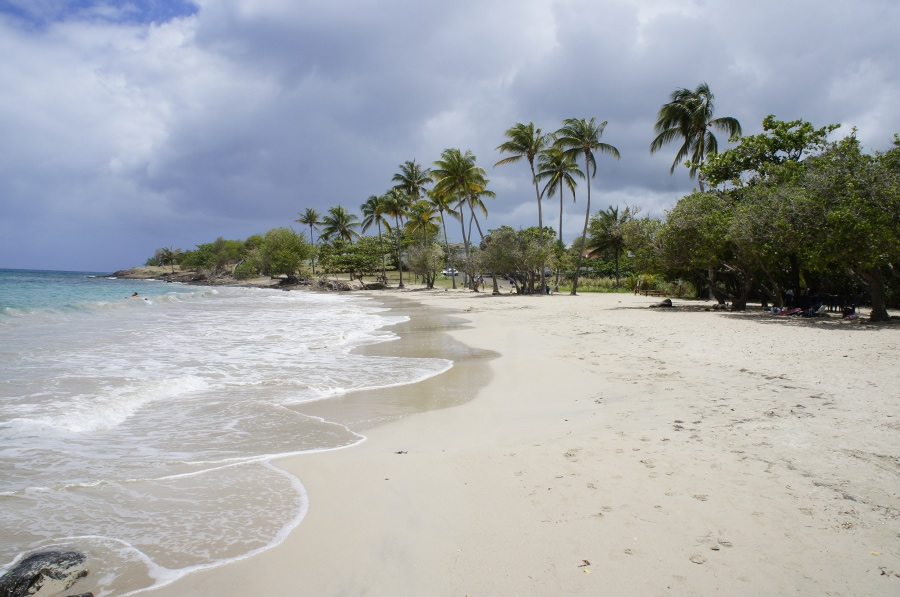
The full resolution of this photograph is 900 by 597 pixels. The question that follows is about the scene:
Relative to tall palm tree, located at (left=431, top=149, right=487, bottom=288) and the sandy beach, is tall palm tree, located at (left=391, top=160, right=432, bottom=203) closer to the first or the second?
tall palm tree, located at (left=431, top=149, right=487, bottom=288)

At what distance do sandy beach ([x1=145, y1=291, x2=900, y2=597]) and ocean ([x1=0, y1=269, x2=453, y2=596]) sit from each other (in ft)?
1.15

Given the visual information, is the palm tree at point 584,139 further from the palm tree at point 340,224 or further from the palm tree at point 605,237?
the palm tree at point 340,224

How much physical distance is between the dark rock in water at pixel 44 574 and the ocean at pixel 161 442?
0.38 feet

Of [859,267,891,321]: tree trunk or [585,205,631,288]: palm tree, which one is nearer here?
[859,267,891,321]: tree trunk

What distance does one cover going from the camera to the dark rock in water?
2.49m

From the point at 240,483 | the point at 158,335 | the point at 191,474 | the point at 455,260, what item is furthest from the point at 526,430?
the point at 455,260

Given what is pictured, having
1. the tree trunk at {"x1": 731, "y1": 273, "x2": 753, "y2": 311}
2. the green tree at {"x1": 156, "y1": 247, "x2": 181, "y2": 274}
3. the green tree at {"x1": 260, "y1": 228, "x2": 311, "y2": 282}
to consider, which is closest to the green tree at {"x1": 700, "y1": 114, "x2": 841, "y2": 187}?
the tree trunk at {"x1": 731, "y1": 273, "x2": 753, "y2": 311}

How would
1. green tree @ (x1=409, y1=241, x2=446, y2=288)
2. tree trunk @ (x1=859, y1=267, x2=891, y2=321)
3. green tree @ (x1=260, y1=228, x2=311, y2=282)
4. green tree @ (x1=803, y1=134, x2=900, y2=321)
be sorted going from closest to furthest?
green tree @ (x1=803, y1=134, x2=900, y2=321) → tree trunk @ (x1=859, y1=267, x2=891, y2=321) → green tree @ (x1=409, y1=241, x2=446, y2=288) → green tree @ (x1=260, y1=228, x2=311, y2=282)

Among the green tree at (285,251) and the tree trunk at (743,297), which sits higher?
the green tree at (285,251)

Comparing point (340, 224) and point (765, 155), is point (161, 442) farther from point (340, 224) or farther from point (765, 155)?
point (340, 224)

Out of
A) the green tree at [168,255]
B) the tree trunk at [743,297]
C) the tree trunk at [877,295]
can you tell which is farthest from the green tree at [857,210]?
the green tree at [168,255]

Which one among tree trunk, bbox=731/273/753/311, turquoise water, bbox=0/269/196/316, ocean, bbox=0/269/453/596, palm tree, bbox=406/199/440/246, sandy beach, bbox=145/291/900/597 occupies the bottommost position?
ocean, bbox=0/269/453/596

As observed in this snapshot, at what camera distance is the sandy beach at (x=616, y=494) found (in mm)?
2633

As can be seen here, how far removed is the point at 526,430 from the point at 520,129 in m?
31.5
